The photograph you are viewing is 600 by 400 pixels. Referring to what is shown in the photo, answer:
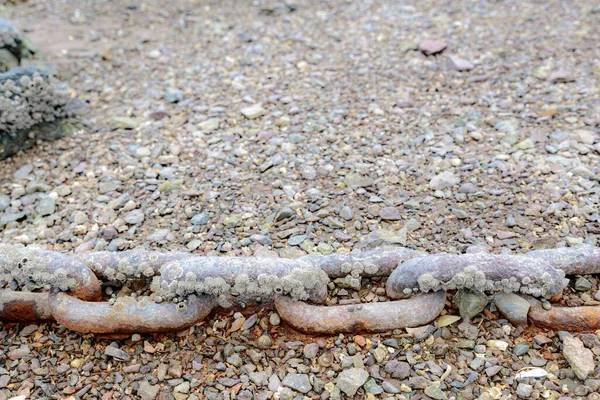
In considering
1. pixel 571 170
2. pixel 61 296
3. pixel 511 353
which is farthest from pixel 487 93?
pixel 61 296

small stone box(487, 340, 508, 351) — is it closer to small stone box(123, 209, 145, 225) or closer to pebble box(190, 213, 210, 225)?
pebble box(190, 213, 210, 225)

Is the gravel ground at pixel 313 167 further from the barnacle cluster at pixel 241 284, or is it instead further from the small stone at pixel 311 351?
the barnacle cluster at pixel 241 284

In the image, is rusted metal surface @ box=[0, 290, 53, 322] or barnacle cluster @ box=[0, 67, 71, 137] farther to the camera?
barnacle cluster @ box=[0, 67, 71, 137]

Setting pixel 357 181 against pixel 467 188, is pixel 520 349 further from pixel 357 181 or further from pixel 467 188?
pixel 357 181

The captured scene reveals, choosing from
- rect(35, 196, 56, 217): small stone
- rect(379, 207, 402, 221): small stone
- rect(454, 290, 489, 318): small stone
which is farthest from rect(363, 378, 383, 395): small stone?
rect(35, 196, 56, 217): small stone

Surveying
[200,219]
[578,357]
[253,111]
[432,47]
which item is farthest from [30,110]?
[578,357]

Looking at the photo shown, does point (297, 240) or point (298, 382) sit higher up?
point (297, 240)
